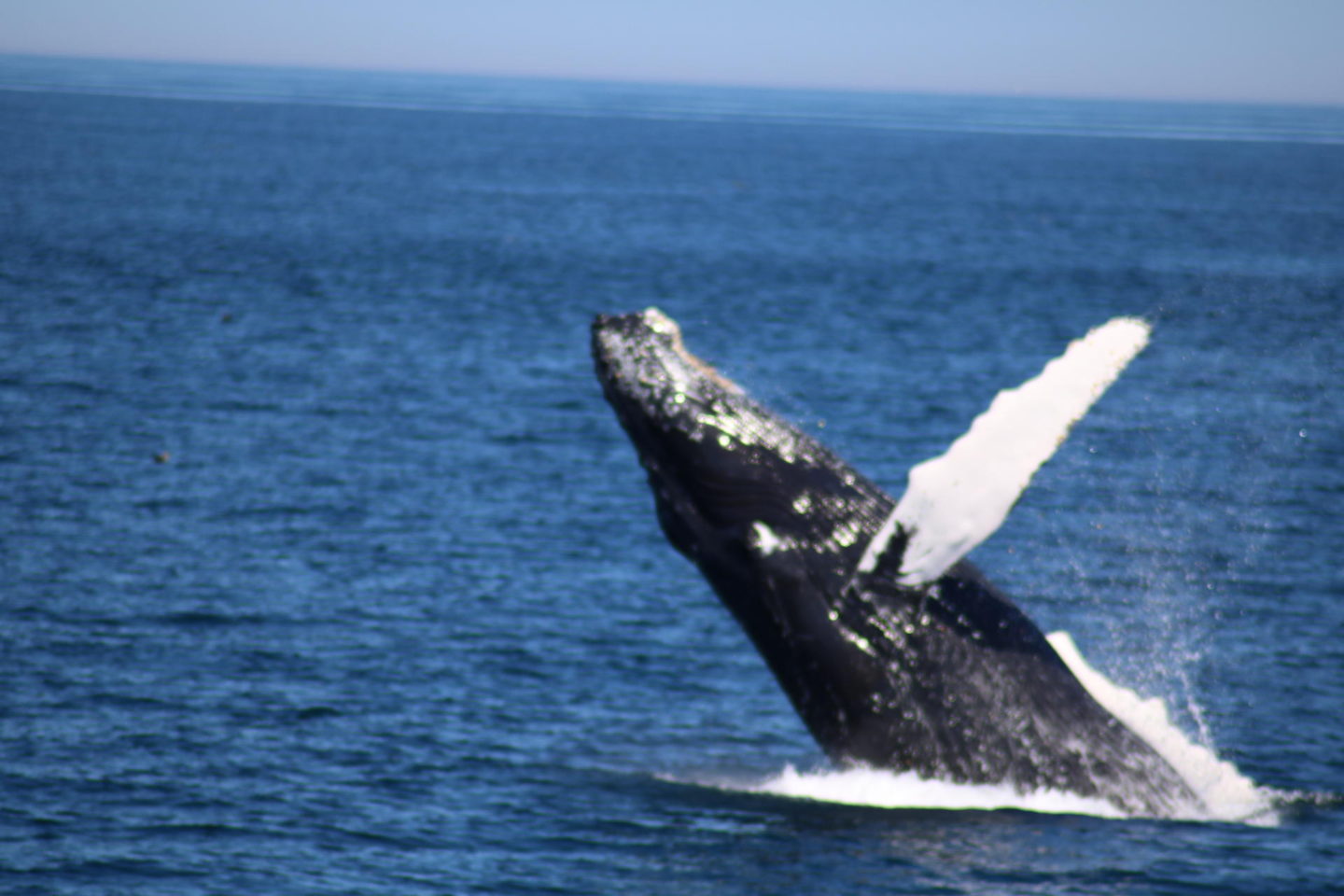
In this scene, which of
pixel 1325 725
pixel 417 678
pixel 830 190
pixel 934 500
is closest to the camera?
pixel 934 500

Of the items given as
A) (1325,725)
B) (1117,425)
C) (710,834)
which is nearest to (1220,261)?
(1117,425)

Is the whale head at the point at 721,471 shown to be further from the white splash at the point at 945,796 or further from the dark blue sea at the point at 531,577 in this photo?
the dark blue sea at the point at 531,577

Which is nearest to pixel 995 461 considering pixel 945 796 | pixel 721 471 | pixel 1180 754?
pixel 721 471

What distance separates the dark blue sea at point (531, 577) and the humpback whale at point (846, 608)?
789 millimetres

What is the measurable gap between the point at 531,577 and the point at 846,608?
14.5m

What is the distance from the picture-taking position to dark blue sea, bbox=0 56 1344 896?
1234cm

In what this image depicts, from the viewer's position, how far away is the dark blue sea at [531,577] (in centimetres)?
1234

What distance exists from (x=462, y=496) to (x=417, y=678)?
392 inches

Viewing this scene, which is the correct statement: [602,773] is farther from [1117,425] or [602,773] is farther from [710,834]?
[1117,425]

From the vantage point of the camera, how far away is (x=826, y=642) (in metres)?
9.16

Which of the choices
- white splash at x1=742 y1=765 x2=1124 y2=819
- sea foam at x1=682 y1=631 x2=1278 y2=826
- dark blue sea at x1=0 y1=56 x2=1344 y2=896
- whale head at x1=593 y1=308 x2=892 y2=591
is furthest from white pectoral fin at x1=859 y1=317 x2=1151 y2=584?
dark blue sea at x1=0 y1=56 x2=1344 y2=896

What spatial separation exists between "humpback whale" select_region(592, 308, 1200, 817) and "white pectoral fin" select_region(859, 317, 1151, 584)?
31 cm

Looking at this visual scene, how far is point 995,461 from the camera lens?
829 cm

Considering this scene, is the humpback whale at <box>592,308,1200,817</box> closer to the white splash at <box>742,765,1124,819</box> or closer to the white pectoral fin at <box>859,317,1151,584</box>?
the white splash at <box>742,765,1124,819</box>
